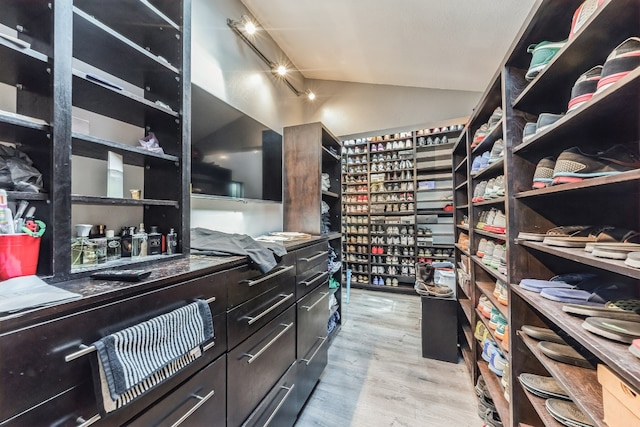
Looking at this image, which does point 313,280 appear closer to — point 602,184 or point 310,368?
point 310,368

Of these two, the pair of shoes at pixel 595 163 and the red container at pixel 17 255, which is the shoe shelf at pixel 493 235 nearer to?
the pair of shoes at pixel 595 163

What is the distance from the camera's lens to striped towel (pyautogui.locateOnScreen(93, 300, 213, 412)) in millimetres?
583

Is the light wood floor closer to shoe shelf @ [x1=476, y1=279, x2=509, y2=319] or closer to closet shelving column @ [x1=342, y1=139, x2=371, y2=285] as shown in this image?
shoe shelf @ [x1=476, y1=279, x2=509, y2=319]

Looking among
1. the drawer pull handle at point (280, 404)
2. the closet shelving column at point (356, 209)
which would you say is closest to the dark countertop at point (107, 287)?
the drawer pull handle at point (280, 404)

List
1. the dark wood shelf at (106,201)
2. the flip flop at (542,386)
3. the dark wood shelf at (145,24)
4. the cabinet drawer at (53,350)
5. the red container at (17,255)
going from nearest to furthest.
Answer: the cabinet drawer at (53,350)
the red container at (17,255)
the dark wood shelf at (106,201)
the flip flop at (542,386)
the dark wood shelf at (145,24)

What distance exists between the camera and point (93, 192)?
1.11 m

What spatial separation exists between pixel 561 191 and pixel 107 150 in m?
1.67

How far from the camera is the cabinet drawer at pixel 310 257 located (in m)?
1.60

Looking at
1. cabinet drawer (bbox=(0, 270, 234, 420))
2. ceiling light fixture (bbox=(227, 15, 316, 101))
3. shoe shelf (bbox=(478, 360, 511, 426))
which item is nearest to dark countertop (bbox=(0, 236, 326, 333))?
cabinet drawer (bbox=(0, 270, 234, 420))

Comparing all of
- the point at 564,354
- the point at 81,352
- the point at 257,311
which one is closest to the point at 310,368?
the point at 257,311

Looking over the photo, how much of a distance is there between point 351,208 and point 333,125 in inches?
56.5

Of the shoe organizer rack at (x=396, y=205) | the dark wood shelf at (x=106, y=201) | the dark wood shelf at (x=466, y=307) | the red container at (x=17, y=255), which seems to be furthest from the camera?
the shoe organizer rack at (x=396, y=205)

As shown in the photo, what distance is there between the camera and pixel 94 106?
1.08 m

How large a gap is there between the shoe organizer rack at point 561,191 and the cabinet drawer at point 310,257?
1.05 meters
